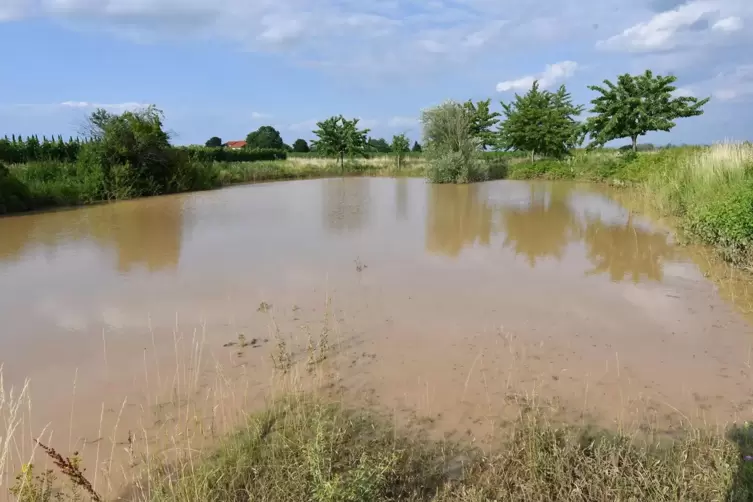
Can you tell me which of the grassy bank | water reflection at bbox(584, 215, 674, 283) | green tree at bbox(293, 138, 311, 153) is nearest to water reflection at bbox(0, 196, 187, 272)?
the grassy bank

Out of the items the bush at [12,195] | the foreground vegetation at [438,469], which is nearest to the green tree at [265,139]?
the bush at [12,195]

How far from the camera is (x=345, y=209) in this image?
54.5ft

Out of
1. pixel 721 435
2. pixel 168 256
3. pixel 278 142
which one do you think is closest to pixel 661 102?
pixel 168 256

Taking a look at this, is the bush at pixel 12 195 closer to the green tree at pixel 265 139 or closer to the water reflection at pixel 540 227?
the water reflection at pixel 540 227

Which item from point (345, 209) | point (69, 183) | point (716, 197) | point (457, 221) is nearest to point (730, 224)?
point (716, 197)

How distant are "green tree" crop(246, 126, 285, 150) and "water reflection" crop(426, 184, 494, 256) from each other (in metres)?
50.0

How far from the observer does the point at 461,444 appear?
10.9 ft

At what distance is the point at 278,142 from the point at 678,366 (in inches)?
2693

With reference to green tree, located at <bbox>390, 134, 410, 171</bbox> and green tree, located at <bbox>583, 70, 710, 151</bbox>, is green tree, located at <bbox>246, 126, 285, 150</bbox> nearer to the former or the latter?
green tree, located at <bbox>390, 134, 410, 171</bbox>

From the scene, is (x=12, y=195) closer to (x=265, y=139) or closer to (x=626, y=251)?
(x=626, y=251)

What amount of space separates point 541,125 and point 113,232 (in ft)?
91.9

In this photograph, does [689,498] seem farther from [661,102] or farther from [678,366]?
[661,102]

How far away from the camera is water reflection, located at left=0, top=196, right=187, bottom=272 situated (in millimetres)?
9820

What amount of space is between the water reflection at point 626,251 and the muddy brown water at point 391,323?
5 centimetres
